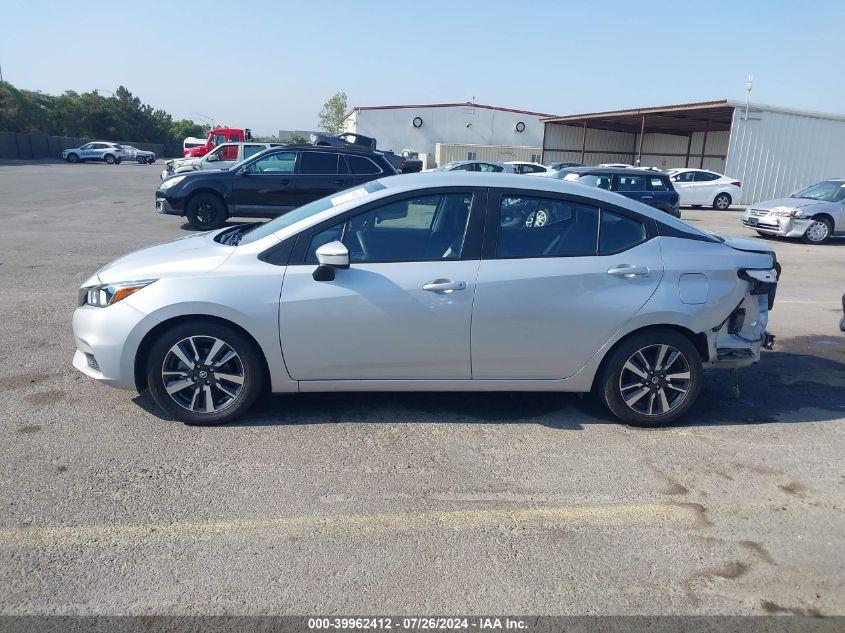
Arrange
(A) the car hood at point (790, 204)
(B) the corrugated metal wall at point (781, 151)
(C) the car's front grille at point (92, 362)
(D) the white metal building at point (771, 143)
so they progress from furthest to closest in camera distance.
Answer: (B) the corrugated metal wall at point (781, 151)
(D) the white metal building at point (771, 143)
(A) the car hood at point (790, 204)
(C) the car's front grille at point (92, 362)

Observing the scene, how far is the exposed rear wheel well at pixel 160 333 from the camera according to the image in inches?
171

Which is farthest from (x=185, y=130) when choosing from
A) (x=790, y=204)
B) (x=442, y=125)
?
(x=790, y=204)

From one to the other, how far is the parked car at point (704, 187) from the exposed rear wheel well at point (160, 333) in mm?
24237

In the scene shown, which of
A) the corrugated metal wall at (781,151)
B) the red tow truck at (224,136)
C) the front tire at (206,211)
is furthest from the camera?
the red tow truck at (224,136)

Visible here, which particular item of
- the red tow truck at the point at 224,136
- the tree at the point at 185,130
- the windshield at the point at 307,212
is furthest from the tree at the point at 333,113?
the windshield at the point at 307,212

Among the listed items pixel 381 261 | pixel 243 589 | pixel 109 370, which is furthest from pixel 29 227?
pixel 243 589

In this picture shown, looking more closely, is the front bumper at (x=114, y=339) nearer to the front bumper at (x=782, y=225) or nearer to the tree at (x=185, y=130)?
the front bumper at (x=782, y=225)

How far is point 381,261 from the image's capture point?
4.39 metres

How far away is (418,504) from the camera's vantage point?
3611 millimetres

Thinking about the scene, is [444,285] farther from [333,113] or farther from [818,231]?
[333,113]

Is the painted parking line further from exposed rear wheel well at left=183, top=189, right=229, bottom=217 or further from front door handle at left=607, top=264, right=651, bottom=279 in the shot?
exposed rear wheel well at left=183, top=189, right=229, bottom=217

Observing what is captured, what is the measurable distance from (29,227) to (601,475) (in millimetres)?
13578

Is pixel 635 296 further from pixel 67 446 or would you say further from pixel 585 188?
pixel 67 446

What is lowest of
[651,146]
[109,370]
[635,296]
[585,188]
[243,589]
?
[243,589]
